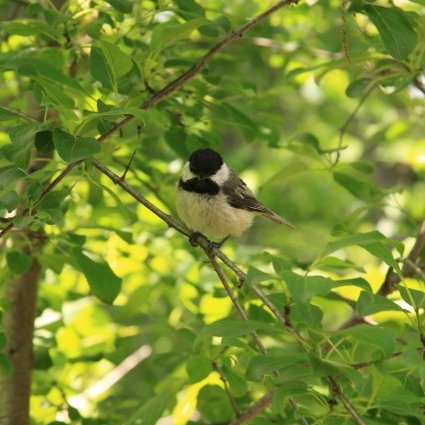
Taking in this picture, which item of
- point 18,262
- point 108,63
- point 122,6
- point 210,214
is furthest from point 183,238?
point 108,63

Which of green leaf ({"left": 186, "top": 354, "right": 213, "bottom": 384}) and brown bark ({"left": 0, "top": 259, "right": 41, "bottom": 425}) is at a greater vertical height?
green leaf ({"left": 186, "top": 354, "right": 213, "bottom": 384})

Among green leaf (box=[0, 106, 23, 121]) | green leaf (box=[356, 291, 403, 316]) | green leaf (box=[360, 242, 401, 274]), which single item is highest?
green leaf (box=[360, 242, 401, 274])

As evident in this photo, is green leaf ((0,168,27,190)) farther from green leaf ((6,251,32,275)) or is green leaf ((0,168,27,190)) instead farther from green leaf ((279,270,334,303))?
green leaf ((279,270,334,303))

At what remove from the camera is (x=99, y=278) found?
11.0 ft

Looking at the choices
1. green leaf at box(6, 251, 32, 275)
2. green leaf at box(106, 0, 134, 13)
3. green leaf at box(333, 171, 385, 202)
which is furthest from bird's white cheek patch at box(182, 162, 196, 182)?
green leaf at box(106, 0, 134, 13)

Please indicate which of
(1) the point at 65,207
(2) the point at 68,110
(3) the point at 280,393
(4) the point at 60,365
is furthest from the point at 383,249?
(4) the point at 60,365

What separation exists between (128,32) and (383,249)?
5.63 feet

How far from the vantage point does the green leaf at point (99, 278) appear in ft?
11.0

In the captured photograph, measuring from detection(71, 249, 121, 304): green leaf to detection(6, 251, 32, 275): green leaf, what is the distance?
8.4 inches

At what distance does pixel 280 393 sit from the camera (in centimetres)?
223

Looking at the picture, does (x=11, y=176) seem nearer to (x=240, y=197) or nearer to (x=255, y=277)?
(x=255, y=277)

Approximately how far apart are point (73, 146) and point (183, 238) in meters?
2.07

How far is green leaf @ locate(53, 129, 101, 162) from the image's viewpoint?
2447 mm

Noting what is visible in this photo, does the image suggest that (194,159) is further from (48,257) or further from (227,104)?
(48,257)
